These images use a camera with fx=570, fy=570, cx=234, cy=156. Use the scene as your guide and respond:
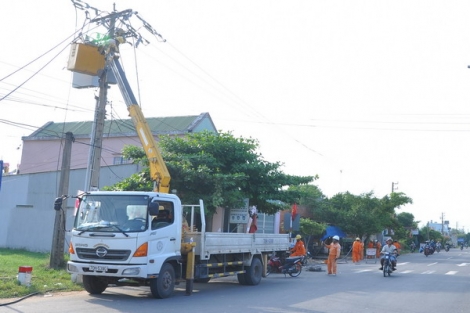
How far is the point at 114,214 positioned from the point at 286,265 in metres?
10.0

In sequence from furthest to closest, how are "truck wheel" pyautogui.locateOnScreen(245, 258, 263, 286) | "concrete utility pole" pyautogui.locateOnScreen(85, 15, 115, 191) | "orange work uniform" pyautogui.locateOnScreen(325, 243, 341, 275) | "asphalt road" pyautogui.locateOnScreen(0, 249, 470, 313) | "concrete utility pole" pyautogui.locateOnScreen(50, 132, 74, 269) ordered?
"orange work uniform" pyautogui.locateOnScreen(325, 243, 341, 275)
"truck wheel" pyautogui.locateOnScreen(245, 258, 263, 286)
"concrete utility pole" pyautogui.locateOnScreen(50, 132, 74, 269)
"concrete utility pole" pyautogui.locateOnScreen(85, 15, 115, 191)
"asphalt road" pyautogui.locateOnScreen(0, 249, 470, 313)

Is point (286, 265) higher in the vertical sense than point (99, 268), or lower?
lower

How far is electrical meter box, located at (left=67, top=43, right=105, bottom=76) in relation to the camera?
16859 mm

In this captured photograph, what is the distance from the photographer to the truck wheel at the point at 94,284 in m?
13.5

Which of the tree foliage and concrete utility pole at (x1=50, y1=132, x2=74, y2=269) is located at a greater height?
the tree foliage

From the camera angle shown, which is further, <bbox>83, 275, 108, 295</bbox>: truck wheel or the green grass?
<bbox>83, 275, 108, 295</bbox>: truck wheel

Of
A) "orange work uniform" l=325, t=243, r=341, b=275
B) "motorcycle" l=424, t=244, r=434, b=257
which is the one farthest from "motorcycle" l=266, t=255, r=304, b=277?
"motorcycle" l=424, t=244, r=434, b=257

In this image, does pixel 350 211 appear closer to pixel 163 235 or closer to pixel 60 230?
pixel 60 230

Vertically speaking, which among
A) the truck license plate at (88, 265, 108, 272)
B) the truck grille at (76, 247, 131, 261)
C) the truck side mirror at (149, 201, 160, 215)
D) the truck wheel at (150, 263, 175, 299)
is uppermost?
the truck side mirror at (149, 201, 160, 215)

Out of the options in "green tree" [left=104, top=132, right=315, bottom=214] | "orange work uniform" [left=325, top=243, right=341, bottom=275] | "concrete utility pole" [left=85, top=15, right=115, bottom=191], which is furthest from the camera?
"orange work uniform" [left=325, top=243, right=341, bottom=275]

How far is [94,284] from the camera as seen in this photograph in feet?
44.8

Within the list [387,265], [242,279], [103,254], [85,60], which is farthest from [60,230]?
[387,265]

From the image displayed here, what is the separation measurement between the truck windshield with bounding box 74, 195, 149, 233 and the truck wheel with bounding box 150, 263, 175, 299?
1208 millimetres

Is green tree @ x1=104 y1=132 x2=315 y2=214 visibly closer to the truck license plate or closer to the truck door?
the truck door
